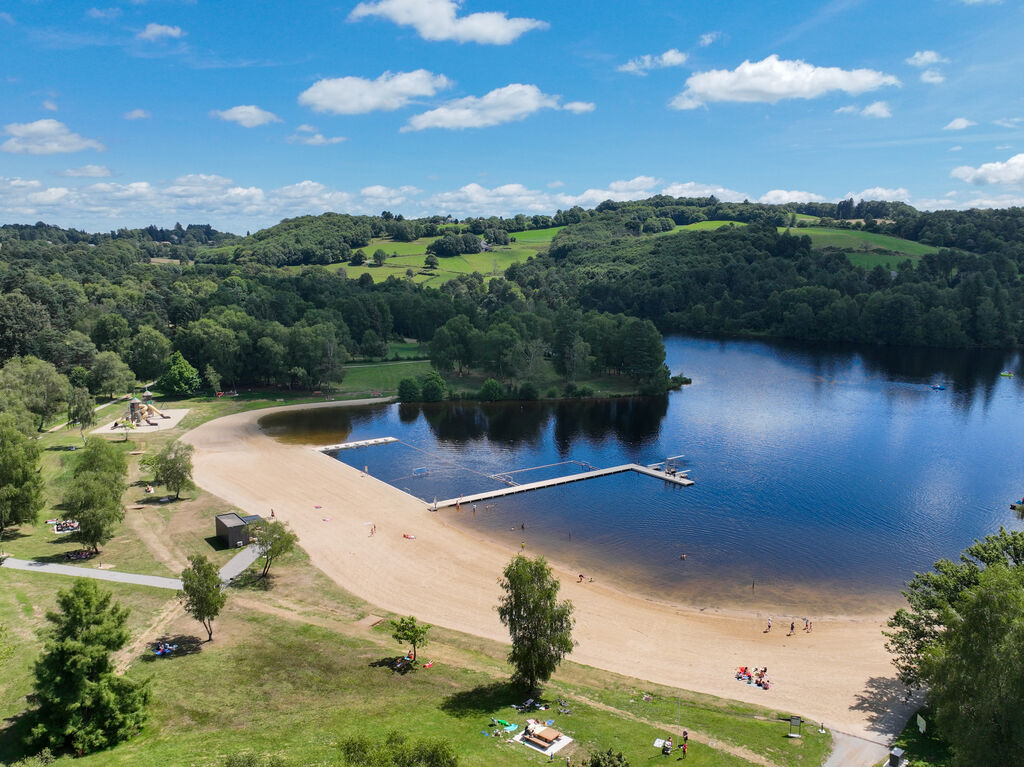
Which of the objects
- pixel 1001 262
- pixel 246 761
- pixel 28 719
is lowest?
pixel 28 719

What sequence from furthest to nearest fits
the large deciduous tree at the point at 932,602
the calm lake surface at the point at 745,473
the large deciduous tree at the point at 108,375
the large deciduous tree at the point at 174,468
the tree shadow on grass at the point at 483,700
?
1. the large deciduous tree at the point at 108,375
2. the large deciduous tree at the point at 174,468
3. the calm lake surface at the point at 745,473
4. the large deciduous tree at the point at 932,602
5. the tree shadow on grass at the point at 483,700

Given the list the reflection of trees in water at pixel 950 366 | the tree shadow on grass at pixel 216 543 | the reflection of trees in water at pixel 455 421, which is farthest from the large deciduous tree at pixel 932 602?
the reflection of trees in water at pixel 950 366

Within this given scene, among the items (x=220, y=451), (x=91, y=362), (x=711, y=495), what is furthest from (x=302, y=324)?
(x=711, y=495)

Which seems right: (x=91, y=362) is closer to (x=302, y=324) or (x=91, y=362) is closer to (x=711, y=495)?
(x=302, y=324)

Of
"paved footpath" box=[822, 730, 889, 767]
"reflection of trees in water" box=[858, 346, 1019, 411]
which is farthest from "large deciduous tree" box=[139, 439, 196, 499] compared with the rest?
"reflection of trees in water" box=[858, 346, 1019, 411]

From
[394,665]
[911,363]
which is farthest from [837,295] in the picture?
[394,665]

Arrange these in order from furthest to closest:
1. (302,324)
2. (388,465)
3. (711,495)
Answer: (302,324), (388,465), (711,495)

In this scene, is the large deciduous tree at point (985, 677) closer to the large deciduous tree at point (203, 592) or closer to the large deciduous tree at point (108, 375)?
the large deciduous tree at point (203, 592)
